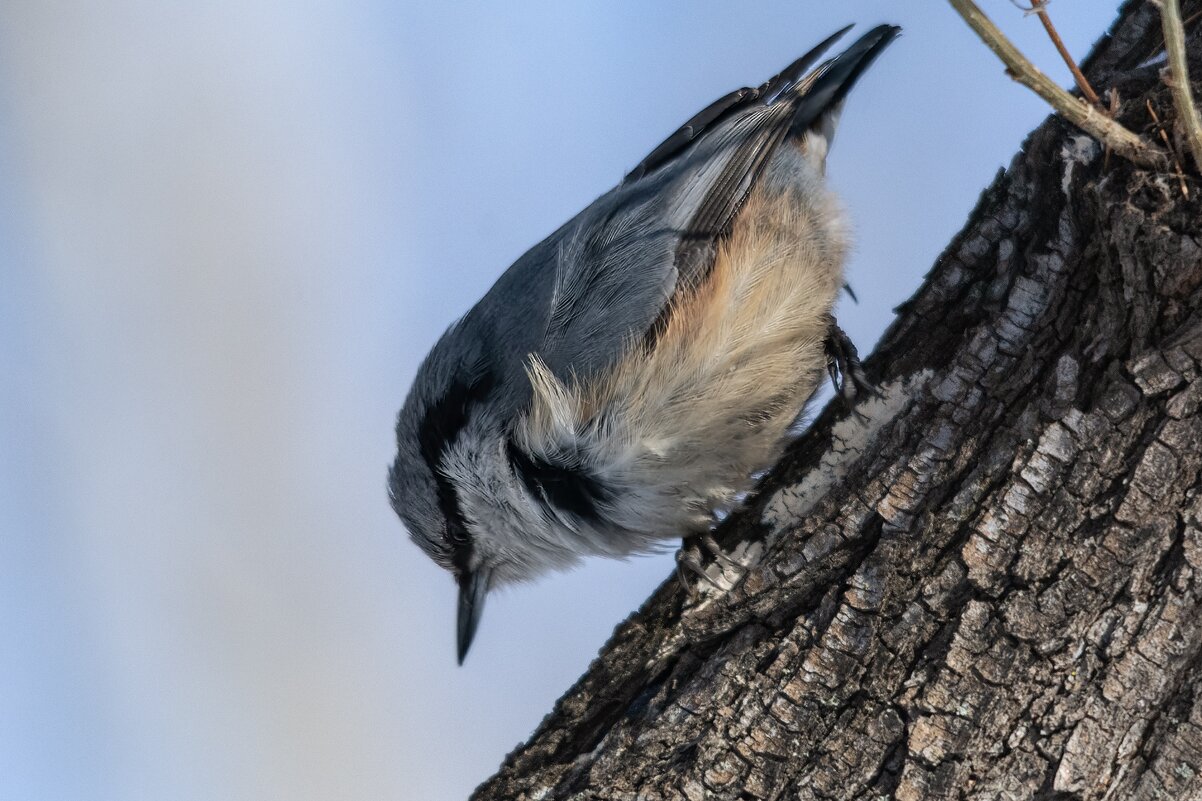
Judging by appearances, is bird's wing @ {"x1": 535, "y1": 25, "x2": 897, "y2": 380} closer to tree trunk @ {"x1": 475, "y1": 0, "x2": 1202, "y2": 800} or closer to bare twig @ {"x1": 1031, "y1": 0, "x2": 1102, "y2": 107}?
tree trunk @ {"x1": 475, "y1": 0, "x2": 1202, "y2": 800}

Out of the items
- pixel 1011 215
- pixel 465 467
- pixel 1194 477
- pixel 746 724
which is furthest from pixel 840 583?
pixel 465 467

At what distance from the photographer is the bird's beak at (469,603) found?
3.04m

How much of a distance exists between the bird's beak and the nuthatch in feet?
0.13

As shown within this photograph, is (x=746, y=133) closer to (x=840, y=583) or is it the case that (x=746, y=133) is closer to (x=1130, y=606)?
(x=840, y=583)

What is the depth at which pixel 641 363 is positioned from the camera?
2402 millimetres

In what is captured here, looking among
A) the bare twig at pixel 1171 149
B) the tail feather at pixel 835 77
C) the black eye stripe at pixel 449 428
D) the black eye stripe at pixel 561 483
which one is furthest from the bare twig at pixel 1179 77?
the black eye stripe at pixel 449 428

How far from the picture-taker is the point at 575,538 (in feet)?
8.56

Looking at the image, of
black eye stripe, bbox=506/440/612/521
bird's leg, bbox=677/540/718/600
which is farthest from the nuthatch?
bird's leg, bbox=677/540/718/600

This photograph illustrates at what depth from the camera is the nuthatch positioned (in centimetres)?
241

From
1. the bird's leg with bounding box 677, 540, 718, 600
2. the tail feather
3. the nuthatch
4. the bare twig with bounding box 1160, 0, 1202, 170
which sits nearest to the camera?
the bare twig with bounding box 1160, 0, 1202, 170

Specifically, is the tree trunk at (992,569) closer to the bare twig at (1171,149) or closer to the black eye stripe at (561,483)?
the bare twig at (1171,149)

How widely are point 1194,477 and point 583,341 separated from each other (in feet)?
4.40

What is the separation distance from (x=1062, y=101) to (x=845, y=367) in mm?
914

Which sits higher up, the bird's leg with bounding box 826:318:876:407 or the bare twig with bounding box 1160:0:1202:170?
the bird's leg with bounding box 826:318:876:407
